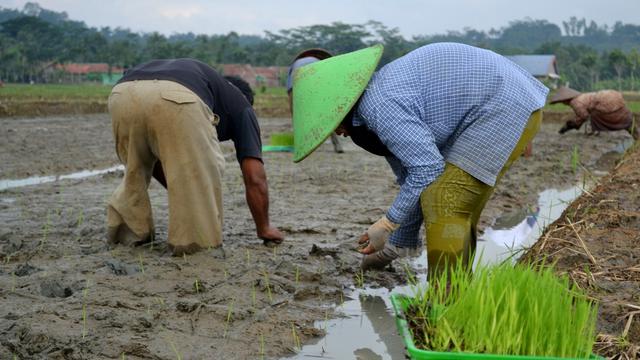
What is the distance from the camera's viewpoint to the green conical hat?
3.04 meters

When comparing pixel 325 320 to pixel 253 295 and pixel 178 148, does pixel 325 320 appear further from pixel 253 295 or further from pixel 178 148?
pixel 178 148

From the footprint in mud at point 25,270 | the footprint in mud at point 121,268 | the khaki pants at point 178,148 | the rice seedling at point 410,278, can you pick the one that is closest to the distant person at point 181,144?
the khaki pants at point 178,148

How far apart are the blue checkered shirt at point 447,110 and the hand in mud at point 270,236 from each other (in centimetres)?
161

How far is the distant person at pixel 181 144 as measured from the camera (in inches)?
156

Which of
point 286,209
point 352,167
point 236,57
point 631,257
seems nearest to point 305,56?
point 286,209

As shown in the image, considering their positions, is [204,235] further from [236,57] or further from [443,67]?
[236,57]

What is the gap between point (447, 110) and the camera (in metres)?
3.11

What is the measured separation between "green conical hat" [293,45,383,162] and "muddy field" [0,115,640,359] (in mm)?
831

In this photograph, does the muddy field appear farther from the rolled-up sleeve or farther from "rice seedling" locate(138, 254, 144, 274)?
the rolled-up sleeve

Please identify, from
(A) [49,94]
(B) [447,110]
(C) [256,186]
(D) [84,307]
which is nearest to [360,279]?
(C) [256,186]

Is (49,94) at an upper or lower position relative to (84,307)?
lower

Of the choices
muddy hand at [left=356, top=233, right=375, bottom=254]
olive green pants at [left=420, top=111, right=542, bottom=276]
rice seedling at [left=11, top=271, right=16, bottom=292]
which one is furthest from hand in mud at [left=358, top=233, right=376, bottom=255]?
rice seedling at [left=11, top=271, right=16, bottom=292]

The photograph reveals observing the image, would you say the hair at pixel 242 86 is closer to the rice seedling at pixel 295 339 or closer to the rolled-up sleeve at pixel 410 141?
the rolled-up sleeve at pixel 410 141

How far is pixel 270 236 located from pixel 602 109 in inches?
396
